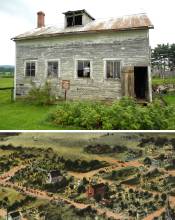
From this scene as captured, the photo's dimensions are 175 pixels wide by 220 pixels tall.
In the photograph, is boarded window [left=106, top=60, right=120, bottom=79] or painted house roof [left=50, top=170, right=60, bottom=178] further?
boarded window [left=106, top=60, right=120, bottom=79]

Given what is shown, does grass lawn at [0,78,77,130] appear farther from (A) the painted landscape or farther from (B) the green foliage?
(A) the painted landscape

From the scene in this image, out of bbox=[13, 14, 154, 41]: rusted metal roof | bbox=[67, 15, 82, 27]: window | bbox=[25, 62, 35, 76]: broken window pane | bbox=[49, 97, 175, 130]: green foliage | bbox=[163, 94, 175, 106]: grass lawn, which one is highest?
bbox=[67, 15, 82, 27]: window

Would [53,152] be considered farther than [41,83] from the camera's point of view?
No

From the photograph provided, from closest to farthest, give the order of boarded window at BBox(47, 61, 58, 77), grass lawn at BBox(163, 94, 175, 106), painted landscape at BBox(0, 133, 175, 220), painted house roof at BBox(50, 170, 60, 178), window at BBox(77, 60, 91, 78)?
painted landscape at BBox(0, 133, 175, 220)
painted house roof at BBox(50, 170, 60, 178)
grass lawn at BBox(163, 94, 175, 106)
window at BBox(77, 60, 91, 78)
boarded window at BBox(47, 61, 58, 77)

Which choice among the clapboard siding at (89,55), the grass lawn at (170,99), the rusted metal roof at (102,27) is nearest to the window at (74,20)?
the rusted metal roof at (102,27)

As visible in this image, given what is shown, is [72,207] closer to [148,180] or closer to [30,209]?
[30,209]

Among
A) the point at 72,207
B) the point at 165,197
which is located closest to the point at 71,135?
the point at 72,207

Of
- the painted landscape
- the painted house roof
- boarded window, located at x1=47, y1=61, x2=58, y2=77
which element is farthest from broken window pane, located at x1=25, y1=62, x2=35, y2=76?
the painted house roof
